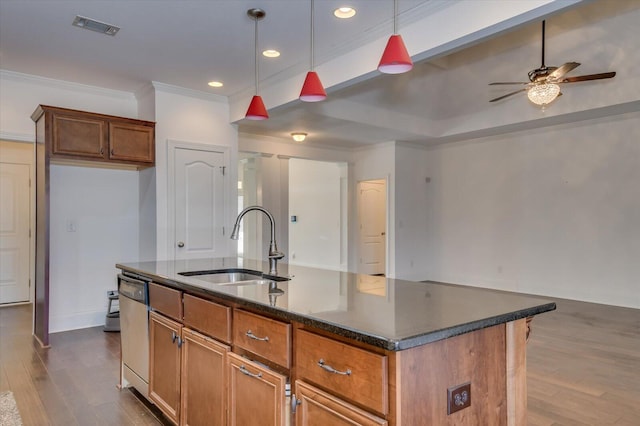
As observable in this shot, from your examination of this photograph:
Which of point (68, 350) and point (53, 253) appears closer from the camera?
point (68, 350)

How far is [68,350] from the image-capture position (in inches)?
156

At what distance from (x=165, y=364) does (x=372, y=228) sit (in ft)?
23.4

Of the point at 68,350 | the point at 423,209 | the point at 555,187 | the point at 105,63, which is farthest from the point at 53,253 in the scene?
the point at 555,187

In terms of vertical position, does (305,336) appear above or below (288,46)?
below

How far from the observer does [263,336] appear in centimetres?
164

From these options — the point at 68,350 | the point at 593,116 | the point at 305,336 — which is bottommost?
the point at 68,350

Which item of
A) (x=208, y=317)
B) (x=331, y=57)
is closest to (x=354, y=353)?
(x=208, y=317)

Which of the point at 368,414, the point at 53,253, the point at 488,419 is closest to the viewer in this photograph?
the point at 368,414

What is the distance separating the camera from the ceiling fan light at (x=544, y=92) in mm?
4504

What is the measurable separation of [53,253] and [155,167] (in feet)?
4.89

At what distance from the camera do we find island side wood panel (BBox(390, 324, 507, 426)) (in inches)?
44.9

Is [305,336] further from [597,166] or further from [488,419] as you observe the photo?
[597,166]

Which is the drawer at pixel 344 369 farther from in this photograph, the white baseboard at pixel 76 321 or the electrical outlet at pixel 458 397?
the white baseboard at pixel 76 321

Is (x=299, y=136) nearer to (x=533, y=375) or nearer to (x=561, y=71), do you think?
(x=561, y=71)
